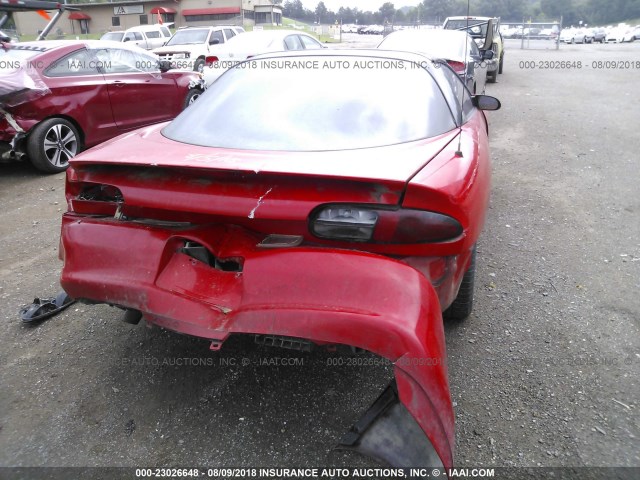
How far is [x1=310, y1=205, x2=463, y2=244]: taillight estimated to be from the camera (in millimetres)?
1824

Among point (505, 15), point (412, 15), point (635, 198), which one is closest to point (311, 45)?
point (635, 198)

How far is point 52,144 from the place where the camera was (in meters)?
5.71

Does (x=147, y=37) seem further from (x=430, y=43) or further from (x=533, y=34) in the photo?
(x=533, y=34)

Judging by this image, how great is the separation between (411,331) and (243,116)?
1.59 m

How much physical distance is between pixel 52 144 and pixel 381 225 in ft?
17.2

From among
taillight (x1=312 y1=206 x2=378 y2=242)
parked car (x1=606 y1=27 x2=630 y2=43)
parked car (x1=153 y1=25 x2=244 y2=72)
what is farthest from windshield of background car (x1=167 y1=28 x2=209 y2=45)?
parked car (x1=606 y1=27 x2=630 y2=43)

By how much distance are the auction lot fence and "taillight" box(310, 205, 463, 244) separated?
2869 centimetres

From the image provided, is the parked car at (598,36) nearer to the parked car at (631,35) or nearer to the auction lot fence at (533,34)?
the parked car at (631,35)

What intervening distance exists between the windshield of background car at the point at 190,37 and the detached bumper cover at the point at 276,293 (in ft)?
46.9

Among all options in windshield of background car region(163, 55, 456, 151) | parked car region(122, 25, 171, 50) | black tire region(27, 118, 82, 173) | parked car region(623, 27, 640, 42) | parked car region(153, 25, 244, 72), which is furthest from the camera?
parked car region(623, 27, 640, 42)

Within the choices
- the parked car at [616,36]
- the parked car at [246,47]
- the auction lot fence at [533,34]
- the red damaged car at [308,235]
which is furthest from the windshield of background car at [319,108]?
the parked car at [616,36]

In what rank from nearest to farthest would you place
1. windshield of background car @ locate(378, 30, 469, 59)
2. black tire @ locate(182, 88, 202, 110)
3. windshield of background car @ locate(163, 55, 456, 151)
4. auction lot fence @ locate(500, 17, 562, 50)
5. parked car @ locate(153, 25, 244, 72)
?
windshield of background car @ locate(163, 55, 456, 151), black tire @ locate(182, 88, 202, 110), windshield of background car @ locate(378, 30, 469, 59), parked car @ locate(153, 25, 244, 72), auction lot fence @ locate(500, 17, 562, 50)

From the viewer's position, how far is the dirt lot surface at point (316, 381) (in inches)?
80.6

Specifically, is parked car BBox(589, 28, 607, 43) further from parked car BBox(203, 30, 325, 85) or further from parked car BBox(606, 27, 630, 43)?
parked car BBox(203, 30, 325, 85)
